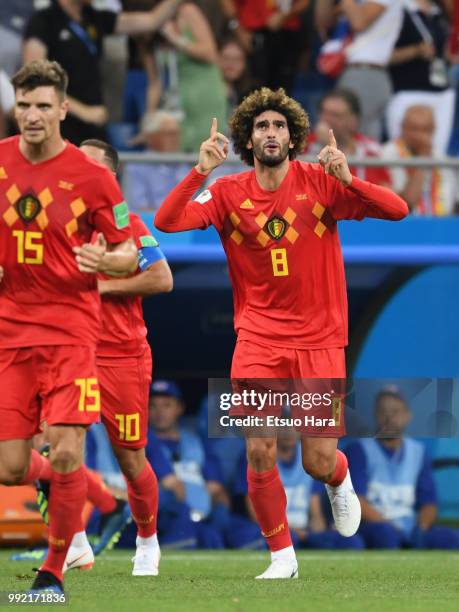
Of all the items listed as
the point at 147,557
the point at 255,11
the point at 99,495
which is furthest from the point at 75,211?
the point at 255,11

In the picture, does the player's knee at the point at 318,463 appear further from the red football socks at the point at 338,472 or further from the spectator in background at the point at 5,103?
the spectator in background at the point at 5,103

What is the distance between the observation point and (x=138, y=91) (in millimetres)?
14266

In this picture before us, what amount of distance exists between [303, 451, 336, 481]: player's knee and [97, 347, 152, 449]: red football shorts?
0.91 m

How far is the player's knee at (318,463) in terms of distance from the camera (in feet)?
28.1

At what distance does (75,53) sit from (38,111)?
19.0ft

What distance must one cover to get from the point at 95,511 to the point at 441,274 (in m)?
3.39

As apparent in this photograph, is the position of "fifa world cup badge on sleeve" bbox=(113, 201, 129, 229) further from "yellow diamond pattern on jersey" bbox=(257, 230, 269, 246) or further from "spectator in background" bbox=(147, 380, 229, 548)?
"spectator in background" bbox=(147, 380, 229, 548)

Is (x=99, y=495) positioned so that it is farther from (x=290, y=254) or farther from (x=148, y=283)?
(x=290, y=254)

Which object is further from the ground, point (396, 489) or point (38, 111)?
point (38, 111)

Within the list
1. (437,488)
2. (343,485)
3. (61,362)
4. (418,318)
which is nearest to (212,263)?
(418,318)

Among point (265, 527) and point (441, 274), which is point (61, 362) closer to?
point (265, 527)

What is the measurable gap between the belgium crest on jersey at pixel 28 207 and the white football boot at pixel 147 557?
254 cm

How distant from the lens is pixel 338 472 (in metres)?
8.79

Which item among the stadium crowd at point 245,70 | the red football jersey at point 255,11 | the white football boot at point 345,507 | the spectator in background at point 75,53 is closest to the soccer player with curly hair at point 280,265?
the white football boot at point 345,507
